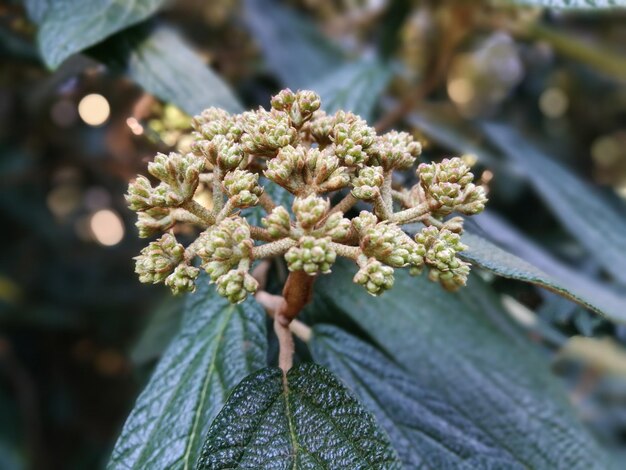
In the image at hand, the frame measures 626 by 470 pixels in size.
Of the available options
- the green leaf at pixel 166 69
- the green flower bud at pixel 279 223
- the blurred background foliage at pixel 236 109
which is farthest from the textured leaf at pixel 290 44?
the green flower bud at pixel 279 223

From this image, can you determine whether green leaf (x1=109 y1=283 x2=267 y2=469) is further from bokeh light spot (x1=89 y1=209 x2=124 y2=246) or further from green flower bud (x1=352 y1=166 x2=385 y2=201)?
bokeh light spot (x1=89 y1=209 x2=124 y2=246)

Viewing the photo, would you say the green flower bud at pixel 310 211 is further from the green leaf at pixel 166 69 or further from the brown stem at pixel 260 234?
the green leaf at pixel 166 69

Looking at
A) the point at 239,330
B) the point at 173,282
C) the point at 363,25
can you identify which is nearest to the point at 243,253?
the point at 173,282

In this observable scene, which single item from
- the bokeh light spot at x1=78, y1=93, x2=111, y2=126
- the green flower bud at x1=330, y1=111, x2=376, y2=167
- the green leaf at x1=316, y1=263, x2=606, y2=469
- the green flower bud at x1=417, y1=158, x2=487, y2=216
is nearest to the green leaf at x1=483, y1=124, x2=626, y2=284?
the green leaf at x1=316, y1=263, x2=606, y2=469

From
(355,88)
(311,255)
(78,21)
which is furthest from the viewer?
(355,88)

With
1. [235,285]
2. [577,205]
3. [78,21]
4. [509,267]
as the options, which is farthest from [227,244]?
[577,205]

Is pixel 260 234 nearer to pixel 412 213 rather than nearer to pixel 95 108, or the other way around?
pixel 412 213

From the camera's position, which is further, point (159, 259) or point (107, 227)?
point (107, 227)
